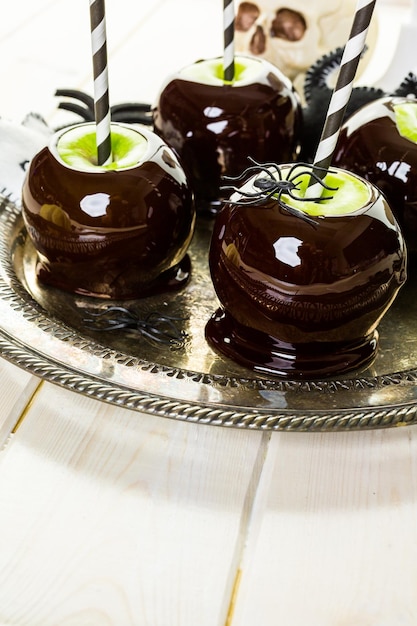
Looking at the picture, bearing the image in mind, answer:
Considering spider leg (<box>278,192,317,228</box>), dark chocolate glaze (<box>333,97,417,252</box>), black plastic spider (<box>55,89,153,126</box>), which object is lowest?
spider leg (<box>278,192,317,228</box>)

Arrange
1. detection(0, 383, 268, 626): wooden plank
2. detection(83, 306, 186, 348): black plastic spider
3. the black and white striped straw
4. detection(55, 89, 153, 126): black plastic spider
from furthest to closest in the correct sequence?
detection(55, 89, 153, 126): black plastic spider, detection(83, 306, 186, 348): black plastic spider, the black and white striped straw, detection(0, 383, 268, 626): wooden plank

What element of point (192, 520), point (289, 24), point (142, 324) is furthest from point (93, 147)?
point (289, 24)

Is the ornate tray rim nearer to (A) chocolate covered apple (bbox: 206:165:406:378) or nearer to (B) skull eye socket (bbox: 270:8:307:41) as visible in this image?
(A) chocolate covered apple (bbox: 206:165:406:378)

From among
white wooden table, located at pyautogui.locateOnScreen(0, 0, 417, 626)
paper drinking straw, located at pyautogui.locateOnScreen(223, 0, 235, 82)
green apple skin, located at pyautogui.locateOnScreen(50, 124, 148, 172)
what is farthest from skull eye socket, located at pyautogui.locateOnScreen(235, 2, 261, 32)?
white wooden table, located at pyautogui.locateOnScreen(0, 0, 417, 626)

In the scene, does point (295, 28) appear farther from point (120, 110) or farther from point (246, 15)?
point (120, 110)

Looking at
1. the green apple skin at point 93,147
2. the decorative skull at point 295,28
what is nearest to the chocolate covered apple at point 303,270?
the green apple skin at point 93,147

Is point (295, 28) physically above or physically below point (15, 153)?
above

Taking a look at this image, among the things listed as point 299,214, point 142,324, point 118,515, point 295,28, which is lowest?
point 118,515
